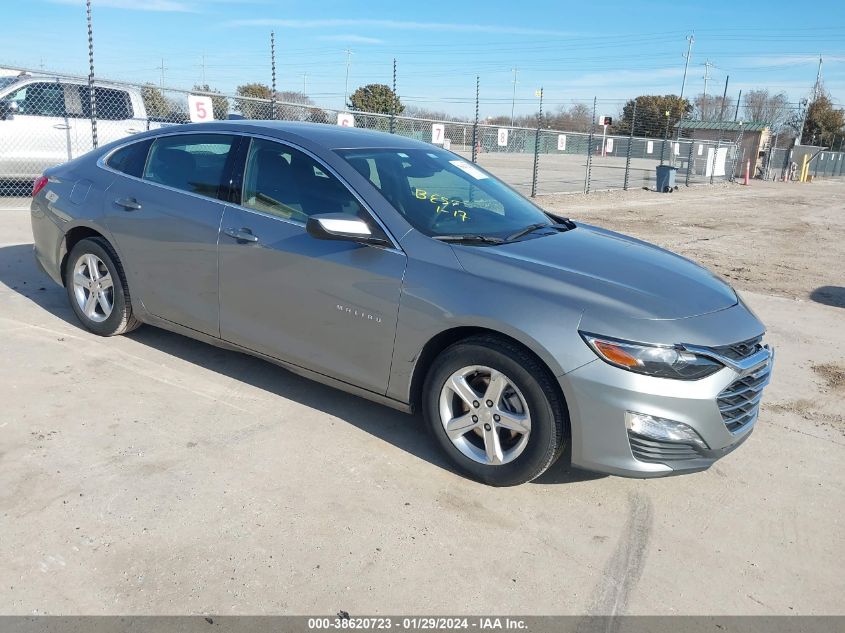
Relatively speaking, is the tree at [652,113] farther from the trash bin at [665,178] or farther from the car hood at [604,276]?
the car hood at [604,276]

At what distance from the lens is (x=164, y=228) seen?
179 inches

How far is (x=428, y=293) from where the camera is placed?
353 centimetres

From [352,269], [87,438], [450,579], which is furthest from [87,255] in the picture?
[450,579]

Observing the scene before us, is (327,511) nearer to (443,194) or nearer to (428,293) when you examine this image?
(428,293)

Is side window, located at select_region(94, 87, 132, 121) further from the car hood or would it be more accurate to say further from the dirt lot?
the car hood

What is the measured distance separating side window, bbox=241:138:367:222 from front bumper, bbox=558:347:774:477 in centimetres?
152

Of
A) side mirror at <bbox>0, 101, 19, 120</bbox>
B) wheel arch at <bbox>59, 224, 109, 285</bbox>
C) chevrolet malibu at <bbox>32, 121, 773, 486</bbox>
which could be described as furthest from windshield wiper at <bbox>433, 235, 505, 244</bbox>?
side mirror at <bbox>0, 101, 19, 120</bbox>

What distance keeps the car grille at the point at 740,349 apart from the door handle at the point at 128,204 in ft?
11.8

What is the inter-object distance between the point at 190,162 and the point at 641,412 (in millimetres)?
3194

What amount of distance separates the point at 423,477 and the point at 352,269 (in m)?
1.13

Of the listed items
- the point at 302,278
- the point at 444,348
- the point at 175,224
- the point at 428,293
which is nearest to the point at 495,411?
the point at 444,348

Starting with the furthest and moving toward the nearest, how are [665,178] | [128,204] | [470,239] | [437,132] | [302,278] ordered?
[665,178] < [437,132] < [128,204] < [302,278] < [470,239]

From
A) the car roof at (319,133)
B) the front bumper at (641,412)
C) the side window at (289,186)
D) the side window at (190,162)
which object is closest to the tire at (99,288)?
the side window at (190,162)

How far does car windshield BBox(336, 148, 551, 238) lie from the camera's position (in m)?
3.91
